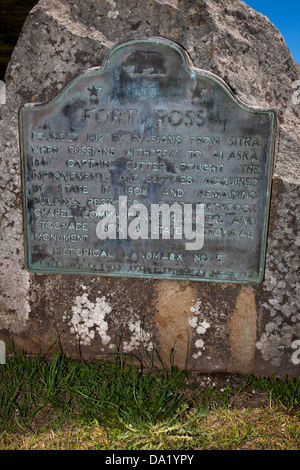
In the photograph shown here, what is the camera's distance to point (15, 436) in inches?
71.3

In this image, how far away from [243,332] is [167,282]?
0.47 metres

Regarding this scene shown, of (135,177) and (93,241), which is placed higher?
(135,177)

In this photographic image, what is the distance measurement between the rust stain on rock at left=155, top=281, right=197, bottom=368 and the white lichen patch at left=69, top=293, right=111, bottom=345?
11.2 inches

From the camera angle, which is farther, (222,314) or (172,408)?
(222,314)

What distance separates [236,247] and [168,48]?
0.96m

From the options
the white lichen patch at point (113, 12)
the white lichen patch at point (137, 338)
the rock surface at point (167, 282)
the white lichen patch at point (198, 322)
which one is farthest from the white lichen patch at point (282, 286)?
the white lichen patch at point (113, 12)

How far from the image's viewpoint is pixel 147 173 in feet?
6.46

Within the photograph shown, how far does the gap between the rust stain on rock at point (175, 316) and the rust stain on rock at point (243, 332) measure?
0.22 m

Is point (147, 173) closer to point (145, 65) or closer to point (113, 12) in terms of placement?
point (145, 65)

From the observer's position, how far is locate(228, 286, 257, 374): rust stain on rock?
208 centimetres

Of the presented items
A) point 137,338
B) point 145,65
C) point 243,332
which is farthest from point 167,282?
point 145,65
